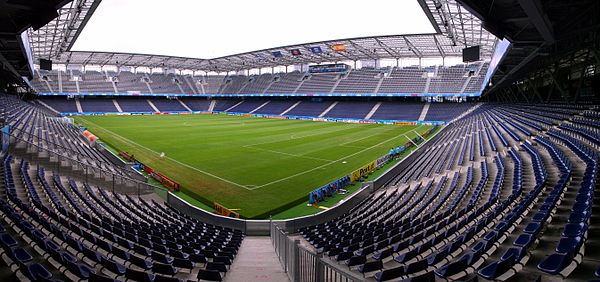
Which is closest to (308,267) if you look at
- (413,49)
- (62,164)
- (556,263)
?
(556,263)

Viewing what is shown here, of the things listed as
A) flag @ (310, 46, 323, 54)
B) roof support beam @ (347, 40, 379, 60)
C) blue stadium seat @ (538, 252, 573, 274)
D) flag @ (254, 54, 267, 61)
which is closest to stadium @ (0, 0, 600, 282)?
blue stadium seat @ (538, 252, 573, 274)

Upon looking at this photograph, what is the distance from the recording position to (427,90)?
6875 cm

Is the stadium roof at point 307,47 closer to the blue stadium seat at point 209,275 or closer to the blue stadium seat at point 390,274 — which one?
the blue stadium seat at point 390,274

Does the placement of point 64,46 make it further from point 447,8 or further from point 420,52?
point 420,52

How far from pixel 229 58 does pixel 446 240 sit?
3113 inches

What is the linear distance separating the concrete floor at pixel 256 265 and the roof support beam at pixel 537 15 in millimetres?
10843

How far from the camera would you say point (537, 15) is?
37.1ft

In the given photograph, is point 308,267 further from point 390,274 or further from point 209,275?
point 209,275

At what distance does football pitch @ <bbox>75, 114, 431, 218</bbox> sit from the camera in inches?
743

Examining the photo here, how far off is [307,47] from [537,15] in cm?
5659

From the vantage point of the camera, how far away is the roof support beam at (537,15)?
10.2 m

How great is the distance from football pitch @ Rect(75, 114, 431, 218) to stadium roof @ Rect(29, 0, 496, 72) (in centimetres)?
1280

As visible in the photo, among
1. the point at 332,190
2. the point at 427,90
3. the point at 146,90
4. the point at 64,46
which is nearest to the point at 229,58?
the point at 146,90

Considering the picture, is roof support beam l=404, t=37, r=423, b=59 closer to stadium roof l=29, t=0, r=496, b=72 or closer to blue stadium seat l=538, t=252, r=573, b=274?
stadium roof l=29, t=0, r=496, b=72
